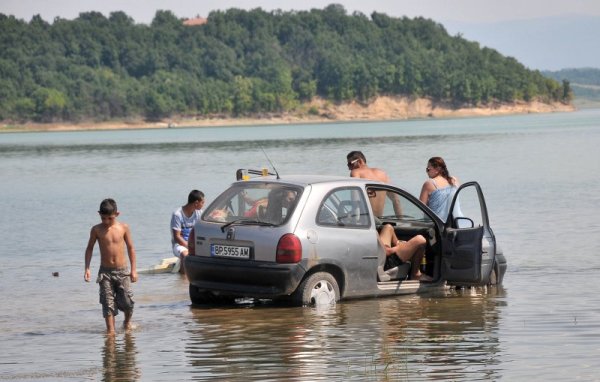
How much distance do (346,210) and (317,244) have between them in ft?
2.08

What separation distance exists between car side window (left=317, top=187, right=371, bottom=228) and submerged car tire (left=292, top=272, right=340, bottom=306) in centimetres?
53

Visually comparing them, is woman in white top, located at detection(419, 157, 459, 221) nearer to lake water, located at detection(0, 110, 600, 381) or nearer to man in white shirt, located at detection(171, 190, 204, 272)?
lake water, located at detection(0, 110, 600, 381)

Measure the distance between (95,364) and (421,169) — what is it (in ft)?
146

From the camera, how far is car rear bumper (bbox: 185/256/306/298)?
12438 mm

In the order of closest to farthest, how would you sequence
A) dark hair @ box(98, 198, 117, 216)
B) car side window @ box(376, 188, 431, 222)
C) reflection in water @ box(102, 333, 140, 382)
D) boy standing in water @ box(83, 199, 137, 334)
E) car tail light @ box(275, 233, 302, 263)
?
1. reflection in water @ box(102, 333, 140, 382)
2. dark hair @ box(98, 198, 117, 216)
3. boy standing in water @ box(83, 199, 137, 334)
4. car tail light @ box(275, 233, 302, 263)
5. car side window @ box(376, 188, 431, 222)

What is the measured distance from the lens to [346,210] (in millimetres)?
13039

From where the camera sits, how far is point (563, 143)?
82.3m

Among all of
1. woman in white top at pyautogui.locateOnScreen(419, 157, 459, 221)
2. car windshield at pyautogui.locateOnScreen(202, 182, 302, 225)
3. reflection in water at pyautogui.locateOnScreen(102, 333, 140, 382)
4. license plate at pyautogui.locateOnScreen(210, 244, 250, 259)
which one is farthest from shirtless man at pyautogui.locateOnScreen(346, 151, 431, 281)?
reflection in water at pyautogui.locateOnScreen(102, 333, 140, 382)

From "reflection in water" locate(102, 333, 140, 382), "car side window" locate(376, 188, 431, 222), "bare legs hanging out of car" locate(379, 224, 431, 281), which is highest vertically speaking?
"car side window" locate(376, 188, 431, 222)

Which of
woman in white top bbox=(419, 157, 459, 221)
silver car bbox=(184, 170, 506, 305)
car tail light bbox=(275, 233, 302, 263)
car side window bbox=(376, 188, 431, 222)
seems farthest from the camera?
woman in white top bbox=(419, 157, 459, 221)

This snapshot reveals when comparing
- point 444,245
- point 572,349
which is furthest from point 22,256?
point 572,349

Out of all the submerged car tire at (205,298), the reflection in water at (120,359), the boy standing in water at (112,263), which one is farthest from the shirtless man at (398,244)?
the reflection in water at (120,359)

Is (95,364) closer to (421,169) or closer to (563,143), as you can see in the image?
(421,169)

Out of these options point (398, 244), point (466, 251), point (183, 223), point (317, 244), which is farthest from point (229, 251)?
point (183, 223)
